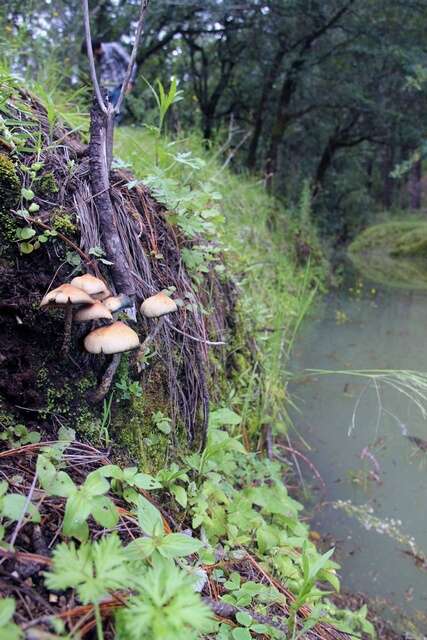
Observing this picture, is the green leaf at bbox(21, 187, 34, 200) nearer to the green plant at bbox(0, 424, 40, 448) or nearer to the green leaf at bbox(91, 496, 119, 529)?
the green plant at bbox(0, 424, 40, 448)

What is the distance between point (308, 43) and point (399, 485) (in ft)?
32.2

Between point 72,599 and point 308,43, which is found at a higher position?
point 308,43

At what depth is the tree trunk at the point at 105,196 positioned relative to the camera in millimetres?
1487

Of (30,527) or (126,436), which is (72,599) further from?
(126,436)

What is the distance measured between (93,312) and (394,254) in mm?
12712

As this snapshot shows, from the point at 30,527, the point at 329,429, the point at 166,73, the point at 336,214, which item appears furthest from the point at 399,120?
the point at 30,527

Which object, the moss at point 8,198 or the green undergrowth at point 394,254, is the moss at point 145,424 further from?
the green undergrowth at point 394,254

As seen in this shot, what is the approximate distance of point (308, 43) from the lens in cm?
962

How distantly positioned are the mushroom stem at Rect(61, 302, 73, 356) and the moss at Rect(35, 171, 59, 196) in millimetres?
438

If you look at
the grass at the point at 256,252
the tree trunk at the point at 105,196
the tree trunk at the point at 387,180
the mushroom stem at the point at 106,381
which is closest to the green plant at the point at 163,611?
the mushroom stem at the point at 106,381

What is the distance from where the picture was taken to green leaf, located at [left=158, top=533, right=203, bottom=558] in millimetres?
962

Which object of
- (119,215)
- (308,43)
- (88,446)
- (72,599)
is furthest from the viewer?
(308,43)

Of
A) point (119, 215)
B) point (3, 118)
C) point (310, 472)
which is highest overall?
point (3, 118)

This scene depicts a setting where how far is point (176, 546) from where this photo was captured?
97cm
